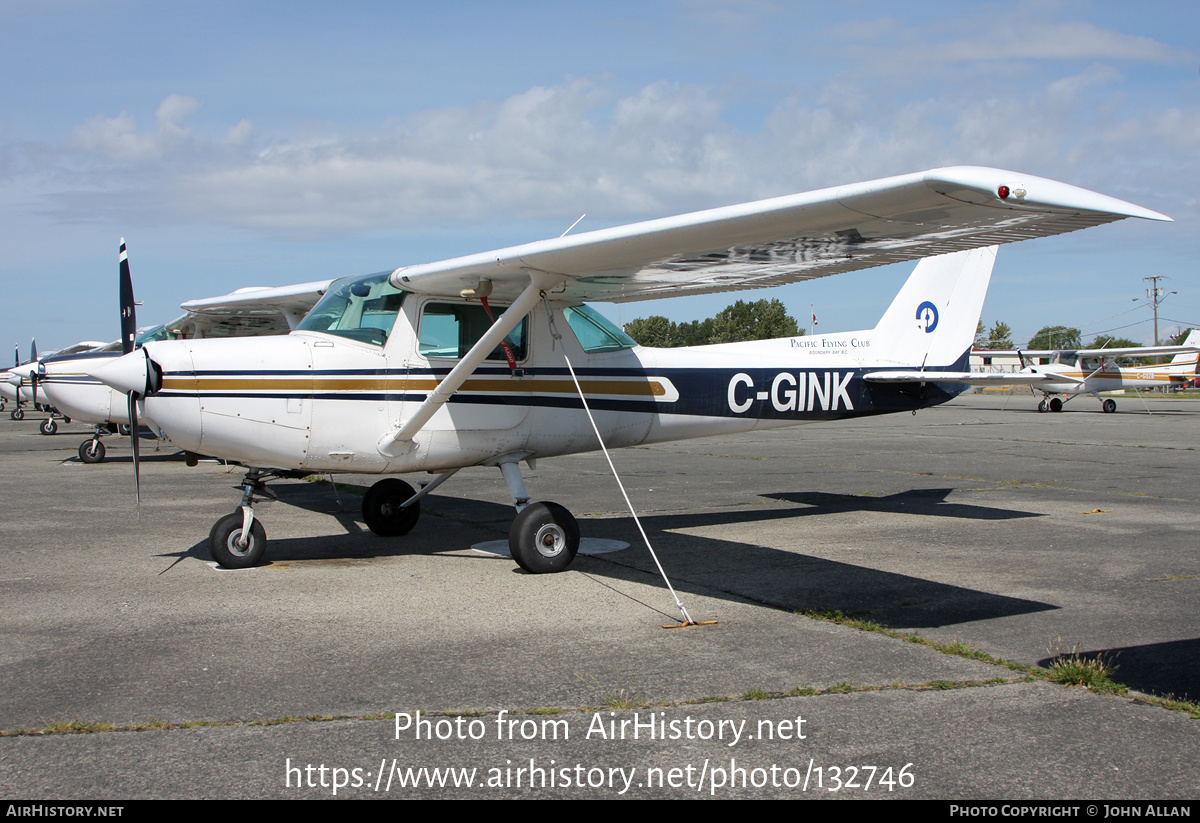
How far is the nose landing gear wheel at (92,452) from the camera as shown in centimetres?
1641

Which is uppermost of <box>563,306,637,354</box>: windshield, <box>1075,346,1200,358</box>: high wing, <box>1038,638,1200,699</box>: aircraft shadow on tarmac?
<box>563,306,637,354</box>: windshield

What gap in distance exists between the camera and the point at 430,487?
27.7 ft

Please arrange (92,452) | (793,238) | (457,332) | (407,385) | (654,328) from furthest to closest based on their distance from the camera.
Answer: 1. (654,328)
2. (92,452)
3. (457,332)
4. (407,385)
5. (793,238)

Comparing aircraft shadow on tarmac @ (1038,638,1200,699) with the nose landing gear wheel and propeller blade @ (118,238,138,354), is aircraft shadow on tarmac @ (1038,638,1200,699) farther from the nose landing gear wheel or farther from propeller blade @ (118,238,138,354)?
the nose landing gear wheel

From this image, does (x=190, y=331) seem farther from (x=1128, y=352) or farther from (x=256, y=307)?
(x=1128, y=352)

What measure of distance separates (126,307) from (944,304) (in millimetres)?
8828

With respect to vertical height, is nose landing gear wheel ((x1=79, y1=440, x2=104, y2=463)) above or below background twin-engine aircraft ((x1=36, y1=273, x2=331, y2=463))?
below

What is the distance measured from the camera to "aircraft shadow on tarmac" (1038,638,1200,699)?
414cm

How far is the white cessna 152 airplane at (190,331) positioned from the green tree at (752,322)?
2724 inches

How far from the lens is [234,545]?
7.01m

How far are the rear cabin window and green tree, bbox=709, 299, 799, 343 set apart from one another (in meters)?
74.8

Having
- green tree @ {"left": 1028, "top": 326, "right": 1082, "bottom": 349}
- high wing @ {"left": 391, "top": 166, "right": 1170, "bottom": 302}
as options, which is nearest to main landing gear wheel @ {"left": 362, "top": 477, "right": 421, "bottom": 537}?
high wing @ {"left": 391, "top": 166, "right": 1170, "bottom": 302}

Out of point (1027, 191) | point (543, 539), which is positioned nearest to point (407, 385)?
point (543, 539)
